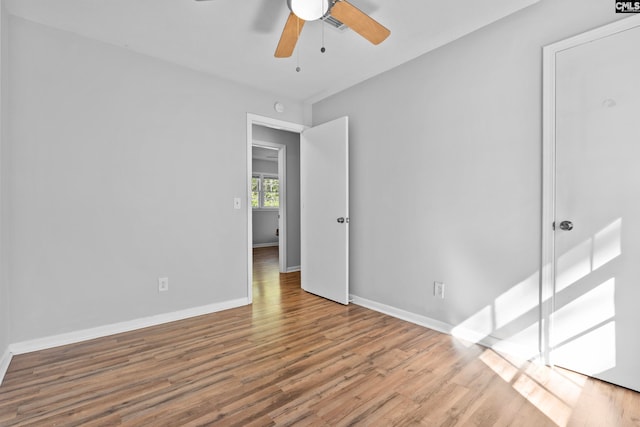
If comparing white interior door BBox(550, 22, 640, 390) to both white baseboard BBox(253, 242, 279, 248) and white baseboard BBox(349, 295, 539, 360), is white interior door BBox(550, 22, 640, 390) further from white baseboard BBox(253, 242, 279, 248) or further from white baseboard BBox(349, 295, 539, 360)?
white baseboard BBox(253, 242, 279, 248)

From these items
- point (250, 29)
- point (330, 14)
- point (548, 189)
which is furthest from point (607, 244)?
point (250, 29)

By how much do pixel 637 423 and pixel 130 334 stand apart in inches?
134

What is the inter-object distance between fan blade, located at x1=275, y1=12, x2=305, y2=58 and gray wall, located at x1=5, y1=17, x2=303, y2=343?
1331 millimetres

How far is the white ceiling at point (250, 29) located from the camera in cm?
215

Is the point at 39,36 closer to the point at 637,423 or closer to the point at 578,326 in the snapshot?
the point at 578,326

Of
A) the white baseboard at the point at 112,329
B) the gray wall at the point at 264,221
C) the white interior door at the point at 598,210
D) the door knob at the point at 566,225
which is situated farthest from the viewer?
the gray wall at the point at 264,221

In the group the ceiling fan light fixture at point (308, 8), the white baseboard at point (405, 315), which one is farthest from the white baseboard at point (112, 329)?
the ceiling fan light fixture at point (308, 8)

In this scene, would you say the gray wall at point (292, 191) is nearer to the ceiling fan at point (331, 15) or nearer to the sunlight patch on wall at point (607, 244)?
the ceiling fan at point (331, 15)

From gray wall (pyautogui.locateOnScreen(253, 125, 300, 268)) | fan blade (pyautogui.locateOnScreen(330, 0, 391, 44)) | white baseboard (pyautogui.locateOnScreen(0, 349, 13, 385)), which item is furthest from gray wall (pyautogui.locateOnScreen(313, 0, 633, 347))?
white baseboard (pyautogui.locateOnScreen(0, 349, 13, 385))

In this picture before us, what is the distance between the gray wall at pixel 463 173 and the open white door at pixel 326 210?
0.19m

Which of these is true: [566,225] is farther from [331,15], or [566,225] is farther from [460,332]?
[331,15]

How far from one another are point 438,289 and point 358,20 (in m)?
2.20

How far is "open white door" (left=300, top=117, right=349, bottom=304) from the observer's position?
3.39m

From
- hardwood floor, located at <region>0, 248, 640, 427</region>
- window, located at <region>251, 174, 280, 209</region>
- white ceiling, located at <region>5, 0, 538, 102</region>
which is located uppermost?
white ceiling, located at <region>5, 0, 538, 102</region>
